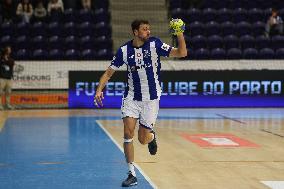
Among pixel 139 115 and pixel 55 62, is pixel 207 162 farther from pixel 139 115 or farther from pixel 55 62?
pixel 55 62

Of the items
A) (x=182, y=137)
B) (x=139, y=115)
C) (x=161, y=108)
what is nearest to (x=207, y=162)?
(x=139, y=115)

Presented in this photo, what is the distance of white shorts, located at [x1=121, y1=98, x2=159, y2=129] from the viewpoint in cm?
864

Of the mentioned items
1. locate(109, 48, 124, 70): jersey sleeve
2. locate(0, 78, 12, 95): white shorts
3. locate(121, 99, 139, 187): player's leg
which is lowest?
locate(121, 99, 139, 187): player's leg

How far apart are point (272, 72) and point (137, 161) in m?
14.2

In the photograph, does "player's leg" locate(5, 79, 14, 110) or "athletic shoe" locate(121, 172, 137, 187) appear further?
"player's leg" locate(5, 79, 14, 110)

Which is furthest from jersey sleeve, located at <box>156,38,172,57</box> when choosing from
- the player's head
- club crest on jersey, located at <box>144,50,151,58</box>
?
the player's head

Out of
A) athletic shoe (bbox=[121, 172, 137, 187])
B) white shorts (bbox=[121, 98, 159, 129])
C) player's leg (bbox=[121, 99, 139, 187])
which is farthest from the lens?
white shorts (bbox=[121, 98, 159, 129])

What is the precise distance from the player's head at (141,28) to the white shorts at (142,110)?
3.05ft

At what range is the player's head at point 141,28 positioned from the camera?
8.26m

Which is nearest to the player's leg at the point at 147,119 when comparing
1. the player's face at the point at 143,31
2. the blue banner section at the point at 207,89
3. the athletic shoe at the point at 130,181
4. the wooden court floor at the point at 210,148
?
the wooden court floor at the point at 210,148

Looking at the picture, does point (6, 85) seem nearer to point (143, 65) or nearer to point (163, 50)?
point (143, 65)

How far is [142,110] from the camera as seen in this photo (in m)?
8.78

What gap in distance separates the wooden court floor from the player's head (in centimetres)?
195

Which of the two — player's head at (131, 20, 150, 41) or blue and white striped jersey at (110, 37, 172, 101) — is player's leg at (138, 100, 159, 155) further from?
player's head at (131, 20, 150, 41)
